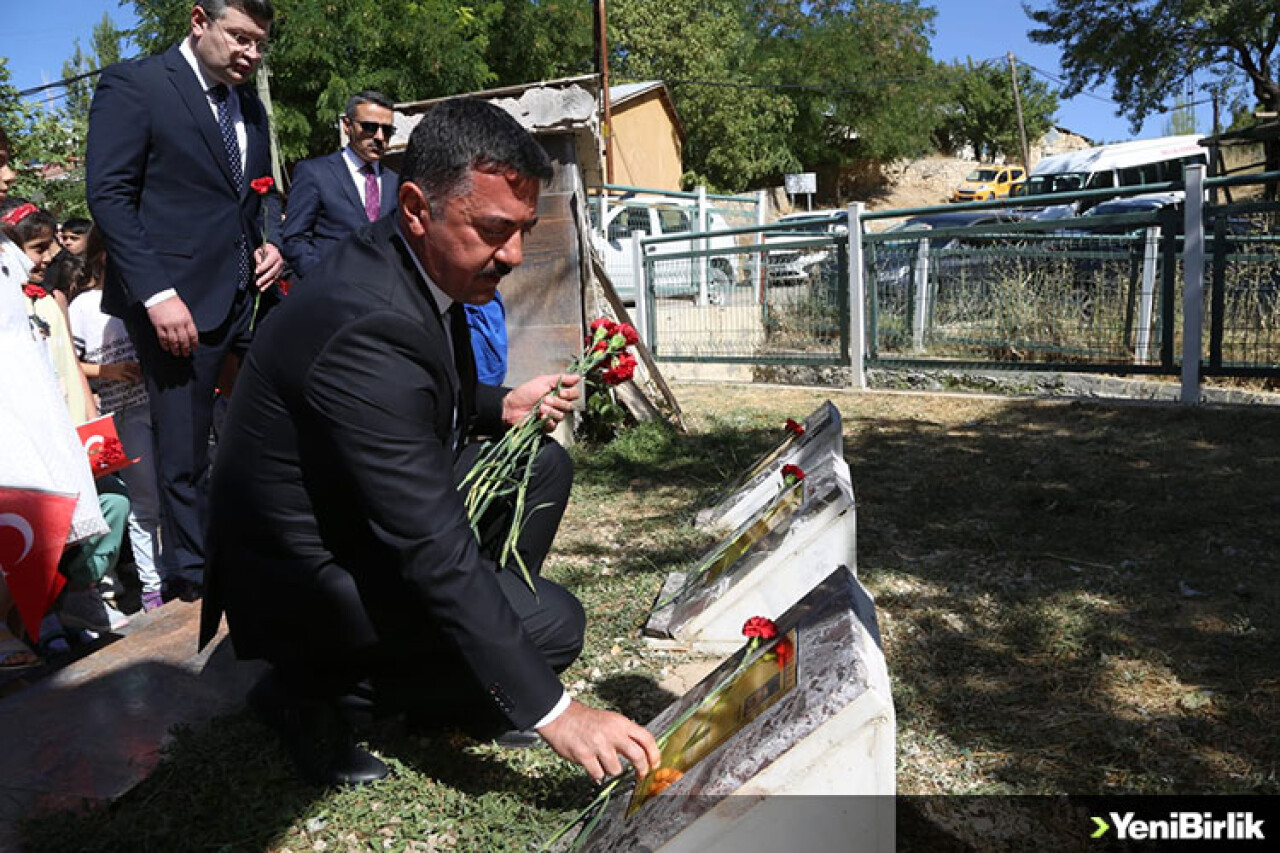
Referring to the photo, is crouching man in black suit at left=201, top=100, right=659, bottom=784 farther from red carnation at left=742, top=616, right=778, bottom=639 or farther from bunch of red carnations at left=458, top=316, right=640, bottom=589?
red carnation at left=742, top=616, right=778, bottom=639

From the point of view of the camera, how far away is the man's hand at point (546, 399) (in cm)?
255

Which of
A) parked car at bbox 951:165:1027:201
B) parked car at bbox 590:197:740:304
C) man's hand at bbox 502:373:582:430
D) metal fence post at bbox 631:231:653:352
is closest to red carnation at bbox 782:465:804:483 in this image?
man's hand at bbox 502:373:582:430

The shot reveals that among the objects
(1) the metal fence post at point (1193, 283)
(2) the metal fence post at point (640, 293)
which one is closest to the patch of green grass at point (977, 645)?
(1) the metal fence post at point (1193, 283)

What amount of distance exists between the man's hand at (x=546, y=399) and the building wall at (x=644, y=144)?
91.3 feet

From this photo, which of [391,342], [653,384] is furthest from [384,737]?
[653,384]

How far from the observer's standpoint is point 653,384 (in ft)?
21.9

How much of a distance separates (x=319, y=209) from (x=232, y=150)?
2.68 ft

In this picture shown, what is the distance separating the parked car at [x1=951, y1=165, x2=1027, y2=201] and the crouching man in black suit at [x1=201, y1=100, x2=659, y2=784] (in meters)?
38.6

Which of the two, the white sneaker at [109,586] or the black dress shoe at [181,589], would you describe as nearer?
the black dress shoe at [181,589]

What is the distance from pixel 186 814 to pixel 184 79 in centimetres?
235

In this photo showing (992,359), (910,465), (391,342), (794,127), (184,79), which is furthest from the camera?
(794,127)

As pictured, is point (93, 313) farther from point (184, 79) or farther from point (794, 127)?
point (794, 127)

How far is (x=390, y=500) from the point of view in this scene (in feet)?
6.03

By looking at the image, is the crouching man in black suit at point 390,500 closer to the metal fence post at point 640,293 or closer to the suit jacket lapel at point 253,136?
the suit jacket lapel at point 253,136
